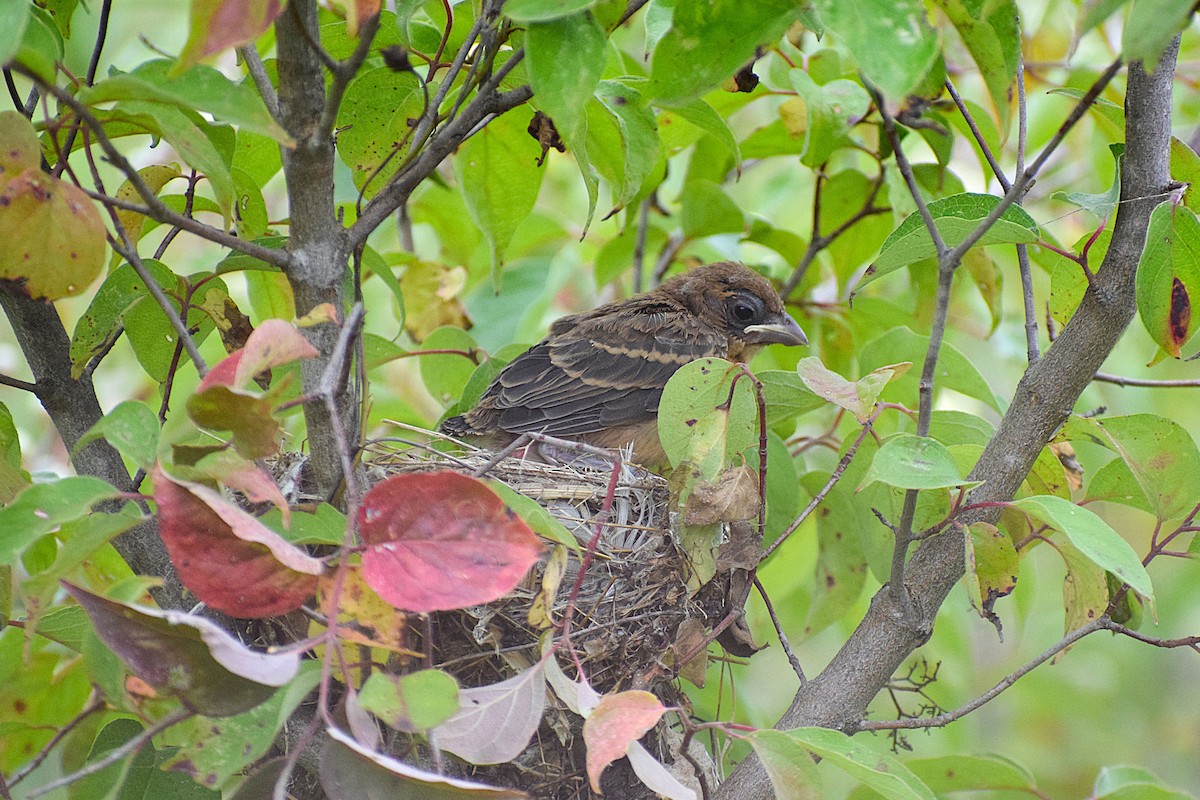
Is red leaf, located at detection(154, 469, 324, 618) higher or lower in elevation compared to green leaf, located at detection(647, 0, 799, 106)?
lower

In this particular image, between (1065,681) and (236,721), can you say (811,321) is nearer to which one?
(236,721)

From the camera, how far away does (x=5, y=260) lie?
1.69 m

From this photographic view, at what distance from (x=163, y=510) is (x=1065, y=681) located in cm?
640

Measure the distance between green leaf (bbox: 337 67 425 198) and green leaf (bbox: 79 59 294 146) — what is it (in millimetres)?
770

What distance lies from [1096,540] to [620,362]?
93.5 inches

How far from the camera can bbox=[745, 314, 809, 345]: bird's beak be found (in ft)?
12.7

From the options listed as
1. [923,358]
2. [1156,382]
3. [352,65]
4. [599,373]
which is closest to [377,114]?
[352,65]

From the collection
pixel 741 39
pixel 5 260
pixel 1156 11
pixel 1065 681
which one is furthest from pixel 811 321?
pixel 1065 681

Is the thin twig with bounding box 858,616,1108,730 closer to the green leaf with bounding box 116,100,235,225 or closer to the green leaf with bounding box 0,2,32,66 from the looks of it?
the green leaf with bounding box 116,100,235,225

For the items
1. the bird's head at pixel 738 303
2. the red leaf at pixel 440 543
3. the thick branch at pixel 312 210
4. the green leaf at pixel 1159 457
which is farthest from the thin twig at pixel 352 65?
the bird's head at pixel 738 303

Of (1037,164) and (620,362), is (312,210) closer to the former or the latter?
(1037,164)

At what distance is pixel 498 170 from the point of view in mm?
2682

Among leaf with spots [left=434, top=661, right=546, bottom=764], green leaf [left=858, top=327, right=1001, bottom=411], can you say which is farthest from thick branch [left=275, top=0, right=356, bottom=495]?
green leaf [left=858, top=327, right=1001, bottom=411]

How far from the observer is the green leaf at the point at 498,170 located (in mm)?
2658
